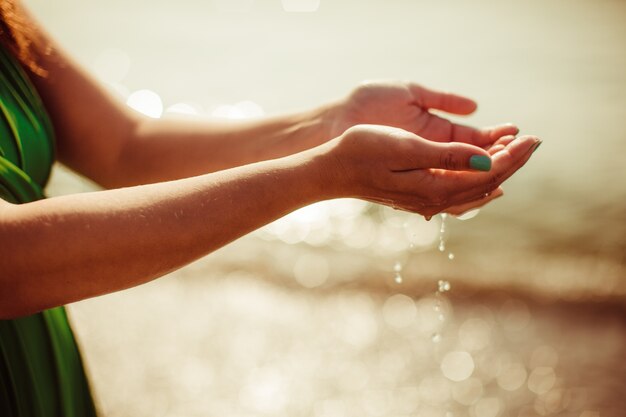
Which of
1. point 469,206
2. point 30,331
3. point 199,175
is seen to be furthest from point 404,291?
point 30,331

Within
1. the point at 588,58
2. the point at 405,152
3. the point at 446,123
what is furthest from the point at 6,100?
the point at 588,58

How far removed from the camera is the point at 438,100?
8.19 ft

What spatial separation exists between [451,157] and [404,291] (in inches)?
187

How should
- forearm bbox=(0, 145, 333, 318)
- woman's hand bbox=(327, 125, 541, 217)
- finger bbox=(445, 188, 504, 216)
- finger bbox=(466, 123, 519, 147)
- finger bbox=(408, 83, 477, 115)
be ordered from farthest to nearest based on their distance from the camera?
finger bbox=(408, 83, 477, 115)
finger bbox=(466, 123, 519, 147)
finger bbox=(445, 188, 504, 216)
woman's hand bbox=(327, 125, 541, 217)
forearm bbox=(0, 145, 333, 318)

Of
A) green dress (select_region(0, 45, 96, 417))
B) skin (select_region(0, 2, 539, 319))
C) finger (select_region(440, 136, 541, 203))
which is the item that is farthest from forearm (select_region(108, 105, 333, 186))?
finger (select_region(440, 136, 541, 203))

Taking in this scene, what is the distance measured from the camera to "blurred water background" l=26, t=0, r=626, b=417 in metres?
4.32

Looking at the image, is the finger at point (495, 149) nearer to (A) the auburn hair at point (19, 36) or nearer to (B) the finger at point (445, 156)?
(B) the finger at point (445, 156)

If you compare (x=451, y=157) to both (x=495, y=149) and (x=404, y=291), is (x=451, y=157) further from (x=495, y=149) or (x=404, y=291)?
(x=404, y=291)

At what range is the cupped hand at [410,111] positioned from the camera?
2.38 meters

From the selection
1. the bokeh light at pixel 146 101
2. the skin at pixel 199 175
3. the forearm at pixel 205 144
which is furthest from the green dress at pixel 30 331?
the bokeh light at pixel 146 101

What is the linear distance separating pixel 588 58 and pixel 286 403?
47.5ft

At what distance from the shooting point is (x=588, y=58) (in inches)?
605

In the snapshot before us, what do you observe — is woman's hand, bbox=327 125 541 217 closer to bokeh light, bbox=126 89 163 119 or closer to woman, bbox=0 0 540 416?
woman, bbox=0 0 540 416

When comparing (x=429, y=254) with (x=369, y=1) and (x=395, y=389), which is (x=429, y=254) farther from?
(x=369, y=1)
